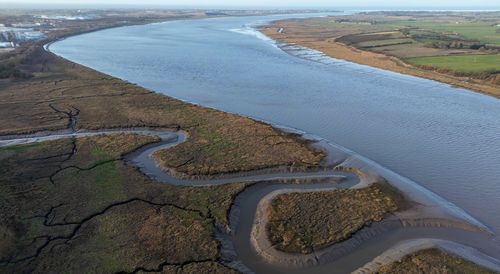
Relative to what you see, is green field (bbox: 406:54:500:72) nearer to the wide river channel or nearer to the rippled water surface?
the wide river channel

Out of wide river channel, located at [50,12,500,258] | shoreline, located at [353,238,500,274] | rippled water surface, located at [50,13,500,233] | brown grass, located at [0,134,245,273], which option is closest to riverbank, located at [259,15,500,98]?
wide river channel, located at [50,12,500,258]

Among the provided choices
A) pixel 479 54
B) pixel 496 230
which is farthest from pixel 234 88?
pixel 479 54

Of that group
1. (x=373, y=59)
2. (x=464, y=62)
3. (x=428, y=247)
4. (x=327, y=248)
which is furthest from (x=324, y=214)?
(x=373, y=59)

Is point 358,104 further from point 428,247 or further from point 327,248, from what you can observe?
point 327,248

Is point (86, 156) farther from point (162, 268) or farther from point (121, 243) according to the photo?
point (162, 268)

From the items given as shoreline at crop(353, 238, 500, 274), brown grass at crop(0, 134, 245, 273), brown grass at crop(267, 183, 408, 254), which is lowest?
shoreline at crop(353, 238, 500, 274)

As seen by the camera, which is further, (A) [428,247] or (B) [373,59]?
(B) [373,59]
